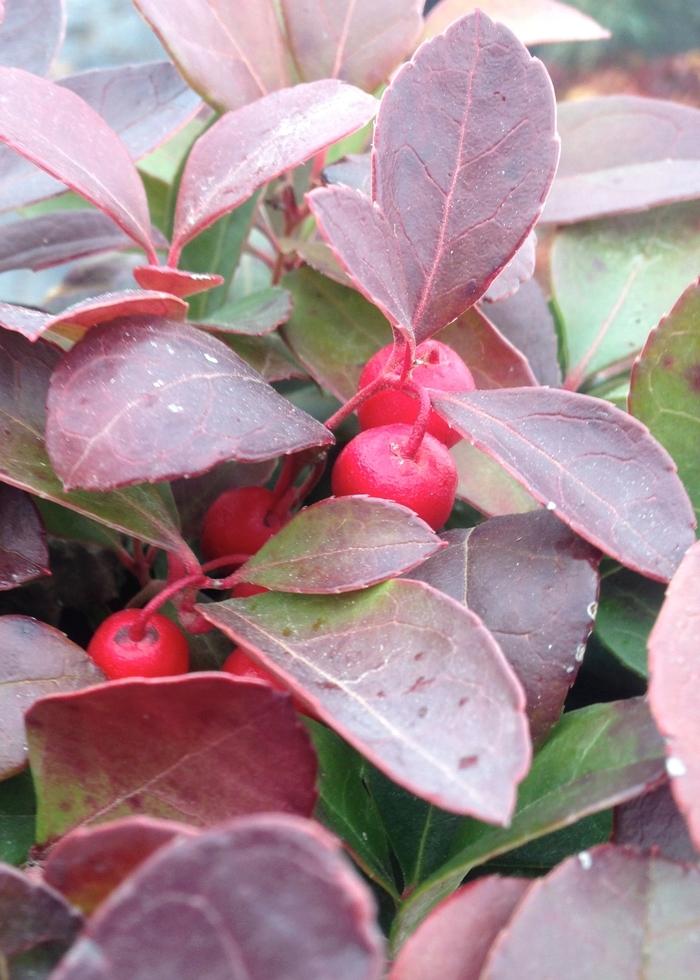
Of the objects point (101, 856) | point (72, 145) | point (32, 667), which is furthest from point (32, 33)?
point (101, 856)

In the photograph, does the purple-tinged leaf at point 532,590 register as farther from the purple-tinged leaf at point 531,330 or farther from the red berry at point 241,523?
the purple-tinged leaf at point 531,330

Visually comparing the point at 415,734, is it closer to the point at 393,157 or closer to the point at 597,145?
the point at 393,157

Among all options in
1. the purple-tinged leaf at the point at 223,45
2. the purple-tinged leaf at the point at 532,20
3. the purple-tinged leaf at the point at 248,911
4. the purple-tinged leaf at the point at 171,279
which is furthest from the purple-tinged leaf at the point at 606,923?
the purple-tinged leaf at the point at 532,20

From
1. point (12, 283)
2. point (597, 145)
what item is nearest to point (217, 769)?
point (597, 145)

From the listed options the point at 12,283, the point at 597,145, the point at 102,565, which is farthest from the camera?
the point at 12,283

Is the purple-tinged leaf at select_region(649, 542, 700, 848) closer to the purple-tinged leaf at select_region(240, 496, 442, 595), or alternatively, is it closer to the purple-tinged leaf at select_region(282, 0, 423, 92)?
the purple-tinged leaf at select_region(240, 496, 442, 595)

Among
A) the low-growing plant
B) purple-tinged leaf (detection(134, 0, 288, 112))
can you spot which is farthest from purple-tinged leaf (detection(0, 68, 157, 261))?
purple-tinged leaf (detection(134, 0, 288, 112))
